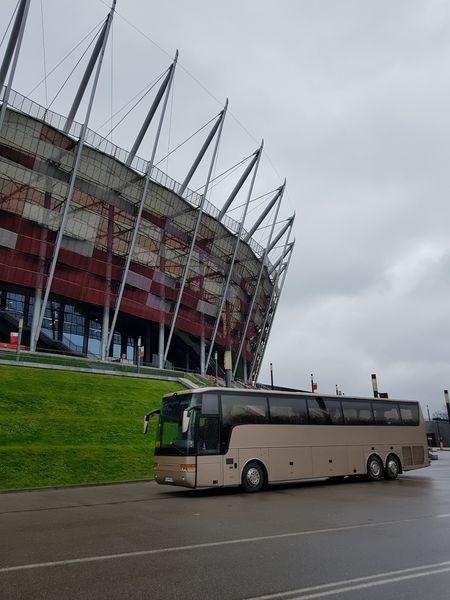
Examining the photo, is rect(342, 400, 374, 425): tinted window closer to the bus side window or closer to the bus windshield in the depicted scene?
the bus side window

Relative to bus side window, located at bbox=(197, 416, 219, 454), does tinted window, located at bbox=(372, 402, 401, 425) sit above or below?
above

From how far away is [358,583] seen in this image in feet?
18.3

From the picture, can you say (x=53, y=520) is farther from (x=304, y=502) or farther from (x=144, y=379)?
(x=144, y=379)

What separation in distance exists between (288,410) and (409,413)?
716 centimetres

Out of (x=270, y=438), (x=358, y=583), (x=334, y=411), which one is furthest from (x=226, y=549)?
(x=334, y=411)

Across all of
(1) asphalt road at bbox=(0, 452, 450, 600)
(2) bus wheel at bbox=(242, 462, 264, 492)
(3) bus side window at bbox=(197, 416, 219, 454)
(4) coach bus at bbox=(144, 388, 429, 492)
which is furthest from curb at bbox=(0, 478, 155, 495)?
(2) bus wheel at bbox=(242, 462, 264, 492)

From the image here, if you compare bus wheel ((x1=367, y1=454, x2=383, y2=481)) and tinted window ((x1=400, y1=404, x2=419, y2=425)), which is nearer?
bus wheel ((x1=367, y1=454, x2=383, y2=481))

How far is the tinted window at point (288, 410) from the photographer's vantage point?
17.3 m

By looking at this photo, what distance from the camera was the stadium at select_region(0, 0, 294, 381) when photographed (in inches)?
1618

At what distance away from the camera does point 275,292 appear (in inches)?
2906

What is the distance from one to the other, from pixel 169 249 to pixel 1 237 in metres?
17.1

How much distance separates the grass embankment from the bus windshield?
3568mm

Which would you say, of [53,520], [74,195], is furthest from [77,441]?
[74,195]

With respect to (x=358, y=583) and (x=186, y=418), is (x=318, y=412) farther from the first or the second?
(x=358, y=583)
